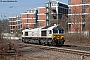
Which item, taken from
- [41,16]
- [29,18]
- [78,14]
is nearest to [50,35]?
[78,14]

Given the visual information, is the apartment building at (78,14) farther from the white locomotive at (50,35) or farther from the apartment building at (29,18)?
the apartment building at (29,18)

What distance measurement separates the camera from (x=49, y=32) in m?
33.9

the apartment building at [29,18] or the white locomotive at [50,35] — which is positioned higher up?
the white locomotive at [50,35]

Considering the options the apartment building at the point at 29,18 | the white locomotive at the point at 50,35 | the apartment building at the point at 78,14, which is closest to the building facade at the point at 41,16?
the apartment building at the point at 29,18

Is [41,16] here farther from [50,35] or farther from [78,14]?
[50,35]

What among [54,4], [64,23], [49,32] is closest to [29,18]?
[54,4]

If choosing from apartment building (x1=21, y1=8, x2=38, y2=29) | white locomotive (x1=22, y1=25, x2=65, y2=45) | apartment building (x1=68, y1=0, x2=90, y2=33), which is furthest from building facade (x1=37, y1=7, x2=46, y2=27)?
white locomotive (x1=22, y1=25, x2=65, y2=45)

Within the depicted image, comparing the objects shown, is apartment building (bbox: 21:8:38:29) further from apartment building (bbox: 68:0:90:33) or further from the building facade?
apartment building (bbox: 68:0:90:33)

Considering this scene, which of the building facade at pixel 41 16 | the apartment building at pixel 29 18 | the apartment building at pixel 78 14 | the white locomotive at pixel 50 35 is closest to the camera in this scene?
the white locomotive at pixel 50 35

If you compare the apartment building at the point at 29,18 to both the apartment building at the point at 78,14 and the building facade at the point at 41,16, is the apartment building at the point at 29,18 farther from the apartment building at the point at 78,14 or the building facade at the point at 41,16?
the apartment building at the point at 78,14

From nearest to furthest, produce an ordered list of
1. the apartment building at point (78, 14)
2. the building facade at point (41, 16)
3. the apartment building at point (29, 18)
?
the apartment building at point (78, 14), the building facade at point (41, 16), the apartment building at point (29, 18)

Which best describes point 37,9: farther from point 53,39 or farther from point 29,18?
point 53,39

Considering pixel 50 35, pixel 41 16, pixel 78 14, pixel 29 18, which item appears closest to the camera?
pixel 50 35

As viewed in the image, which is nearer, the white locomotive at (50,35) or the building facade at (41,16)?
the white locomotive at (50,35)
